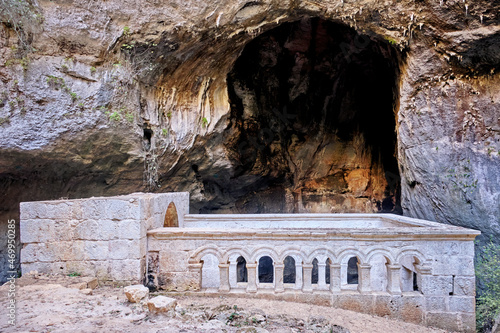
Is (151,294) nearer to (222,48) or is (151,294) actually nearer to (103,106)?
(103,106)

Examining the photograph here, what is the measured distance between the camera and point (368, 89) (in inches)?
544

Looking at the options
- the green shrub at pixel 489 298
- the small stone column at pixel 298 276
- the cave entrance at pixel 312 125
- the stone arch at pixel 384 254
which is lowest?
the green shrub at pixel 489 298

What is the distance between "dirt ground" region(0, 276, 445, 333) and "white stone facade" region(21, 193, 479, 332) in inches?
9.3

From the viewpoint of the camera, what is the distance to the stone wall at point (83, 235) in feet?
→ 15.2

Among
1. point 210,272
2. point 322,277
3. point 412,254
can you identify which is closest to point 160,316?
point 322,277

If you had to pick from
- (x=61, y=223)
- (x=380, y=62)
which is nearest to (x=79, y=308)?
(x=61, y=223)

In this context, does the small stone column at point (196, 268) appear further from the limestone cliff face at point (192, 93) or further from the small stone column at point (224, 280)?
the limestone cliff face at point (192, 93)

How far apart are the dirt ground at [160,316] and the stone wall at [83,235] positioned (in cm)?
28

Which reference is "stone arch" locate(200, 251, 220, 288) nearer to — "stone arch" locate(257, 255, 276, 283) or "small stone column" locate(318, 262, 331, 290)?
"small stone column" locate(318, 262, 331, 290)

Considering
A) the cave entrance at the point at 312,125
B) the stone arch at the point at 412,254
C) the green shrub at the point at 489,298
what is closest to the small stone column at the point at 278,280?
the stone arch at the point at 412,254

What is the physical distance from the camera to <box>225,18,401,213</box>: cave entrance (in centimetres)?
1184

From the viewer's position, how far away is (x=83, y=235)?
15.3 feet

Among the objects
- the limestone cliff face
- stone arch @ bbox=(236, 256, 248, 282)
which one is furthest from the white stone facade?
stone arch @ bbox=(236, 256, 248, 282)

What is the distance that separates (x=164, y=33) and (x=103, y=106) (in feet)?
8.21
